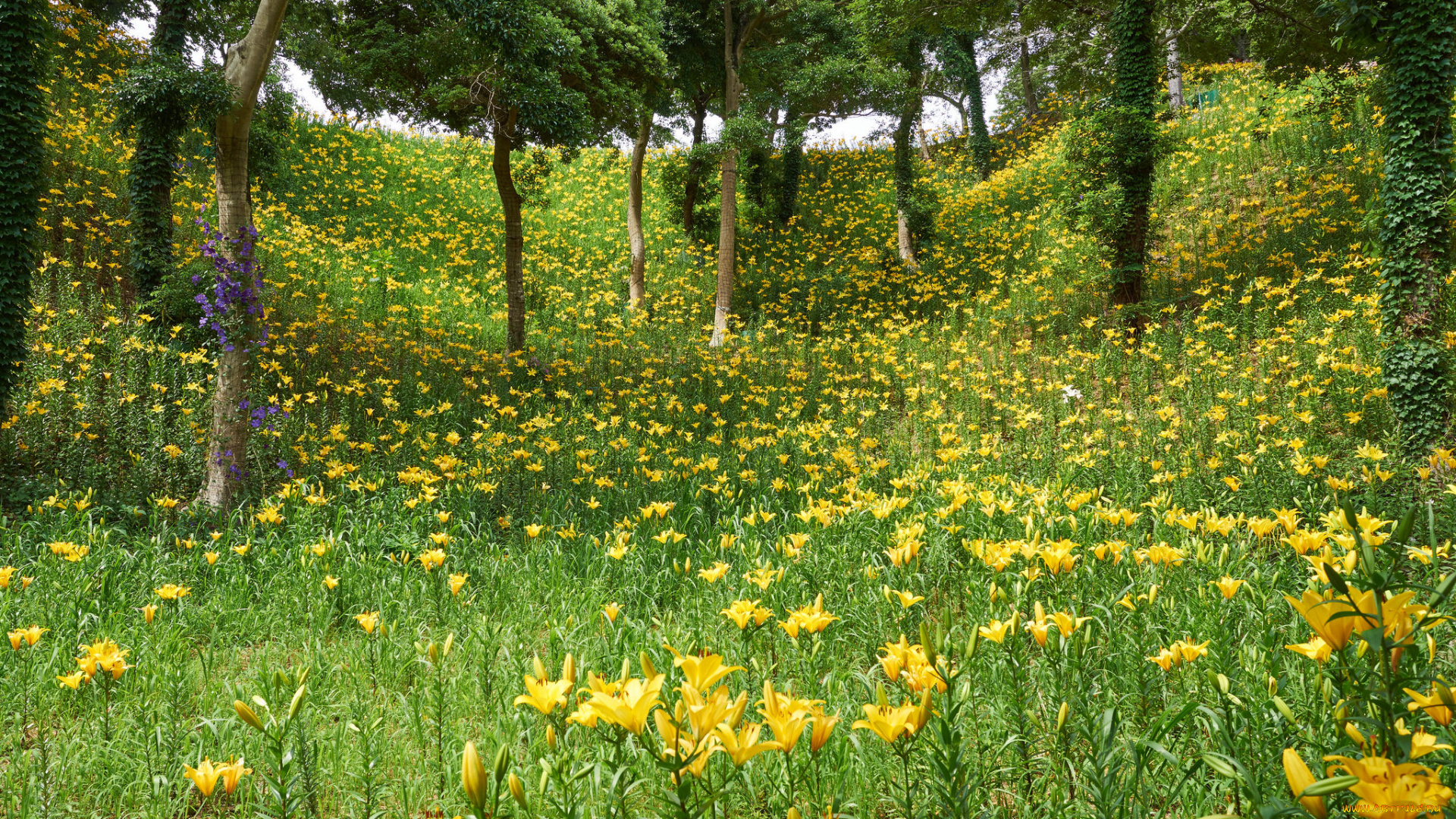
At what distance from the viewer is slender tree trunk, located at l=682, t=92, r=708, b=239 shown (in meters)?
13.7

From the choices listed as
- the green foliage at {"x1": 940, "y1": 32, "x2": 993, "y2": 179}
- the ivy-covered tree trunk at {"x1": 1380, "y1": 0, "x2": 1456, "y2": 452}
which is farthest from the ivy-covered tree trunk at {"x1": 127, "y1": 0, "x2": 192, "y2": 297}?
the green foliage at {"x1": 940, "y1": 32, "x2": 993, "y2": 179}

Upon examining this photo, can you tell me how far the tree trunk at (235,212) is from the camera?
4.91 metres

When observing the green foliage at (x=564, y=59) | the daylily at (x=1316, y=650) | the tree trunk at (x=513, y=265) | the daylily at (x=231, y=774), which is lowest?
the daylily at (x=231, y=774)

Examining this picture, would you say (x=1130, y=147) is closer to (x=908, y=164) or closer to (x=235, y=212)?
(x=908, y=164)

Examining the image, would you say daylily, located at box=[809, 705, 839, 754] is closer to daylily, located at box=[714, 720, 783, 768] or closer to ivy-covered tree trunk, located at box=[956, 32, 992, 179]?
daylily, located at box=[714, 720, 783, 768]

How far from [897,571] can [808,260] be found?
11.7 metres

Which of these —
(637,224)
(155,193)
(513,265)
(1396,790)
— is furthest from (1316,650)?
(637,224)

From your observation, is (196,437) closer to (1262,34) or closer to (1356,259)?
(1356,259)

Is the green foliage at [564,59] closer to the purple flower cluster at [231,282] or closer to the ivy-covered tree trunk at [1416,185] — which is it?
the purple flower cluster at [231,282]

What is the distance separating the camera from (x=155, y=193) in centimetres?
757

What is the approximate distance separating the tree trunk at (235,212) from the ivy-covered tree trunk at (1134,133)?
30.2 ft

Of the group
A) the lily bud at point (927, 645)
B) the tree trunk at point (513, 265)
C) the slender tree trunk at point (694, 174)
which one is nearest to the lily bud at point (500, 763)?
the lily bud at point (927, 645)

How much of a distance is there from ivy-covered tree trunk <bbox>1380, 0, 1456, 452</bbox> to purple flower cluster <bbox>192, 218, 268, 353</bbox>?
8.85m

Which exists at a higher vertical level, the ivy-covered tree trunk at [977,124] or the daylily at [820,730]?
the ivy-covered tree trunk at [977,124]
